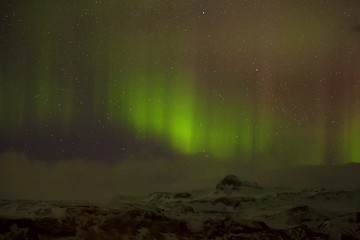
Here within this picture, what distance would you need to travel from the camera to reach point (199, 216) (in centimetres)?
1725

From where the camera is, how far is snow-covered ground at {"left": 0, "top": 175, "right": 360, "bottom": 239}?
14938 mm

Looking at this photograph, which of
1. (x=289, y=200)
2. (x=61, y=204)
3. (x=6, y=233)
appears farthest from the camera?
(x=289, y=200)

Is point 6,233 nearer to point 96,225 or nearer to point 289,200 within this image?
point 96,225

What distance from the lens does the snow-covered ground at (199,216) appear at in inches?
588

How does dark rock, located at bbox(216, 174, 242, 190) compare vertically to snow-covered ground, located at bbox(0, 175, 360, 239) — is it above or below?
above

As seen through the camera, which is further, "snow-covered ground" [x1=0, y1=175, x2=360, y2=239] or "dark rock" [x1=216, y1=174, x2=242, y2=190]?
"dark rock" [x1=216, y1=174, x2=242, y2=190]

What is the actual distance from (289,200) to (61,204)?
903cm

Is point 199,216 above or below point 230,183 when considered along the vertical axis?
below

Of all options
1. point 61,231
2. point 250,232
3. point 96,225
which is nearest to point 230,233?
point 250,232

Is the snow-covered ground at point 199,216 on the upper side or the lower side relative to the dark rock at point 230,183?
lower

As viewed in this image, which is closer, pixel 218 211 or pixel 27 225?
pixel 27 225

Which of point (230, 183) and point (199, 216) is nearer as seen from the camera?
point (199, 216)

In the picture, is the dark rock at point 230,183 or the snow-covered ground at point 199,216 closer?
the snow-covered ground at point 199,216

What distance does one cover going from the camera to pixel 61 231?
14.8m
